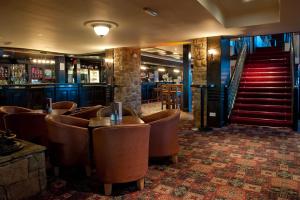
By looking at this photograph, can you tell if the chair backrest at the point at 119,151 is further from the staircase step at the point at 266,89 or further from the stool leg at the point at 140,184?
the staircase step at the point at 266,89

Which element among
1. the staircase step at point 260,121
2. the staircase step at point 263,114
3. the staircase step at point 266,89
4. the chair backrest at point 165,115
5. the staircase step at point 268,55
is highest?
the staircase step at point 268,55

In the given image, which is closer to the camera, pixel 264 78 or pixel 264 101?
pixel 264 101

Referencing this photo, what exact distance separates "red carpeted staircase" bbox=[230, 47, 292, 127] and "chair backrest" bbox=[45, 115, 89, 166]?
487 centimetres

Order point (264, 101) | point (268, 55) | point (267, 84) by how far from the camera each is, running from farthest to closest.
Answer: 1. point (268, 55)
2. point (267, 84)
3. point (264, 101)

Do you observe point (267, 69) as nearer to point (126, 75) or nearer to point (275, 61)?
point (275, 61)

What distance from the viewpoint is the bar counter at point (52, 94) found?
741 cm

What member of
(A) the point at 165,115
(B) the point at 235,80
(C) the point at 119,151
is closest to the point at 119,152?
(C) the point at 119,151

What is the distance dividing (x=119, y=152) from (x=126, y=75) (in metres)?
6.13

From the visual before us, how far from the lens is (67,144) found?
3.04 meters

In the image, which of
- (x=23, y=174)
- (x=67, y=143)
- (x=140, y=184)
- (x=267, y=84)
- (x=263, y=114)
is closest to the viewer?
(x=23, y=174)

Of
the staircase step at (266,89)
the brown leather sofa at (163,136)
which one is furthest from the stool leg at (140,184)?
the staircase step at (266,89)

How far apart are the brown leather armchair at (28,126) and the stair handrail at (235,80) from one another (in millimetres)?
4924

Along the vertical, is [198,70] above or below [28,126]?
above

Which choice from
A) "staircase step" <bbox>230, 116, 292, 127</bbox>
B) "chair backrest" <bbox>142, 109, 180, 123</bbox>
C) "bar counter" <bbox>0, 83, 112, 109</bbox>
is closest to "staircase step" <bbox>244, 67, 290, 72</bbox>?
"staircase step" <bbox>230, 116, 292, 127</bbox>
